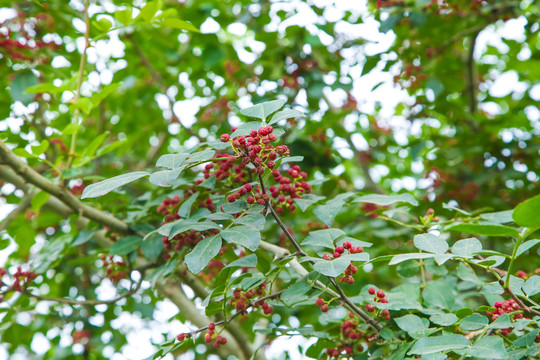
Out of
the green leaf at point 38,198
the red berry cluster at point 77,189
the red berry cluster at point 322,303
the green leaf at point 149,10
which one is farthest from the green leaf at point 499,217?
the red berry cluster at point 77,189

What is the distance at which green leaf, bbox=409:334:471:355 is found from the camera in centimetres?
102

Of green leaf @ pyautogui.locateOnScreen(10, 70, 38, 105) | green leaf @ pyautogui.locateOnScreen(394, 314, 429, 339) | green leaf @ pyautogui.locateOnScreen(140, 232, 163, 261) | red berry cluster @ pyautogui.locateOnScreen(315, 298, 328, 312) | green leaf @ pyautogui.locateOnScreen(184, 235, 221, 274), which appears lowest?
green leaf @ pyautogui.locateOnScreen(394, 314, 429, 339)

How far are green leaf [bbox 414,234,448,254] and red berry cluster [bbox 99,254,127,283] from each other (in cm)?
127

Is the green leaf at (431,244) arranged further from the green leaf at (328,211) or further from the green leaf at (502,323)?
the green leaf at (328,211)

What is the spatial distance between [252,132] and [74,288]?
2.51 meters

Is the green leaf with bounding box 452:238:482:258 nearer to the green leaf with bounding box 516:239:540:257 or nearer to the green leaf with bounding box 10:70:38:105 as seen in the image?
the green leaf with bounding box 516:239:540:257

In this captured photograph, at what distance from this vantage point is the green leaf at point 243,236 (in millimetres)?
1099

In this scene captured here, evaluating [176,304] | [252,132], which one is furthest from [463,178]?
[252,132]

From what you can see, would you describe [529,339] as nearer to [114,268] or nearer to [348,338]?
[348,338]

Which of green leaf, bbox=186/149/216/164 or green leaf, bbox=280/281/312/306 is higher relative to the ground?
green leaf, bbox=186/149/216/164

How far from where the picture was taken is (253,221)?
44.9 inches

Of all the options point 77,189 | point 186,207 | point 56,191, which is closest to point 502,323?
point 186,207

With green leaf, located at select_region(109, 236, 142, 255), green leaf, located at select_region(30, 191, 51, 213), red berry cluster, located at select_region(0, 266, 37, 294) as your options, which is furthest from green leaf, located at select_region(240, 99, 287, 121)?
red berry cluster, located at select_region(0, 266, 37, 294)

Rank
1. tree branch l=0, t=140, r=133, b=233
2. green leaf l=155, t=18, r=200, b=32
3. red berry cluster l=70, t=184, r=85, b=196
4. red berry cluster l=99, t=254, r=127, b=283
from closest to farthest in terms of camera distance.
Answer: tree branch l=0, t=140, r=133, b=233 < green leaf l=155, t=18, r=200, b=32 < red berry cluster l=99, t=254, r=127, b=283 < red berry cluster l=70, t=184, r=85, b=196
